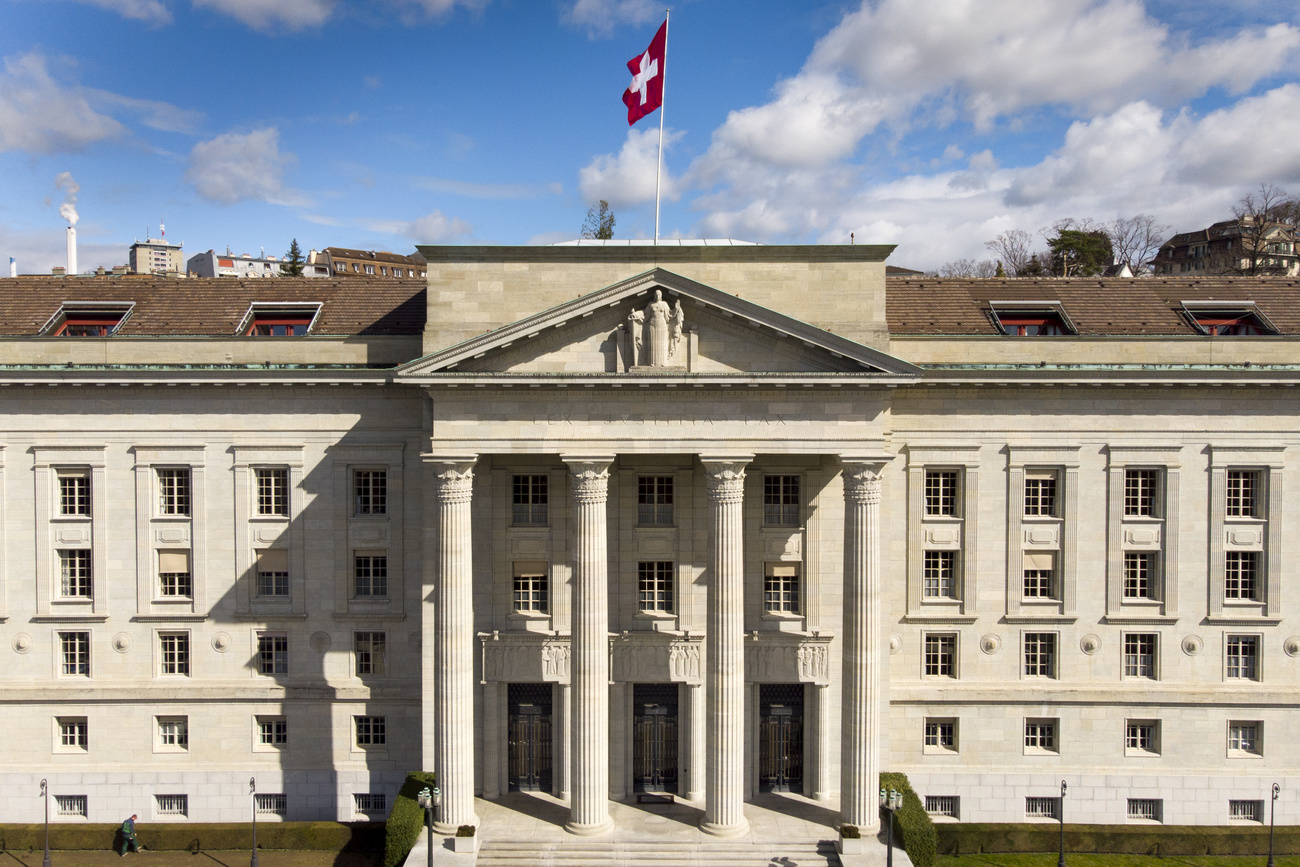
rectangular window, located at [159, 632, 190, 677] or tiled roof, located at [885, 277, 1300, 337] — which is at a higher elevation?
tiled roof, located at [885, 277, 1300, 337]

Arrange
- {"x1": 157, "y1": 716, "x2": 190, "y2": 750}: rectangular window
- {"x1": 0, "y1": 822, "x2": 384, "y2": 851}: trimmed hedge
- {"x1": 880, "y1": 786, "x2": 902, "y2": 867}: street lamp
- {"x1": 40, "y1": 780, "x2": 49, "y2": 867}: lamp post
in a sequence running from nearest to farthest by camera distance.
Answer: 1. {"x1": 880, "y1": 786, "x2": 902, "y2": 867}: street lamp
2. {"x1": 40, "y1": 780, "x2": 49, "y2": 867}: lamp post
3. {"x1": 0, "y1": 822, "x2": 384, "y2": 851}: trimmed hedge
4. {"x1": 157, "y1": 716, "x2": 190, "y2": 750}: rectangular window

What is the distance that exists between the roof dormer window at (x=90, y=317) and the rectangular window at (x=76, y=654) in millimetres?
13179

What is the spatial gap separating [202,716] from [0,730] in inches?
320

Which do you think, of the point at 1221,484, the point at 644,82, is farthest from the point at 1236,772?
the point at 644,82

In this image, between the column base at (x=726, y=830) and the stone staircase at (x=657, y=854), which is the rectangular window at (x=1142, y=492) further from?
the column base at (x=726, y=830)

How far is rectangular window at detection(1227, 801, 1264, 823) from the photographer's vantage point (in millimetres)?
34906

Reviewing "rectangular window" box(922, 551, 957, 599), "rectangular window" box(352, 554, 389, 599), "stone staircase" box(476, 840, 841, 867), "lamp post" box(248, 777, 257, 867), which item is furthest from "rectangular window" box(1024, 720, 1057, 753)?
"lamp post" box(248, 777, 257, 867)

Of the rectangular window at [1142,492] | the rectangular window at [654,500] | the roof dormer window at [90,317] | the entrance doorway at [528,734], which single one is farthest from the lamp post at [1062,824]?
the roof dormer window at [90,317]

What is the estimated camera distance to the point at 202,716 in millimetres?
35719

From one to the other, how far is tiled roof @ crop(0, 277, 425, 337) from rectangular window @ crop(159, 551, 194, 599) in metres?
9.40

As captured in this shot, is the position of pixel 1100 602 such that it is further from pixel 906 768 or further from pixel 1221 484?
pixel 906 768

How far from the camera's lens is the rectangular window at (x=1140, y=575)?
1379 inches

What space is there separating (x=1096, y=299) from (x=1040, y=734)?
1878 cm

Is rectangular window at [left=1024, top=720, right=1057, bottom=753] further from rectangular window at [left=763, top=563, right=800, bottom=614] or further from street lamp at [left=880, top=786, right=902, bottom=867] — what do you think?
rectangular window at [left=763, top=563, right=800, bottom=614]
